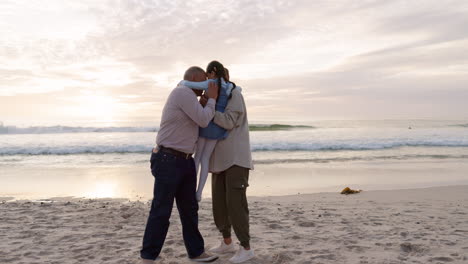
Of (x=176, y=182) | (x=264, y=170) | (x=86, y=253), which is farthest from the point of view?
(x=264, y=170)

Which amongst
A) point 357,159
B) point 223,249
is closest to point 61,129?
point 357,159

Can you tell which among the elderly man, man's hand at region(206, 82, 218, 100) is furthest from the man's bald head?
man's hand at region(206, 82, 218, 100)

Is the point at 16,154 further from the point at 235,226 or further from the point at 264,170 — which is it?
the point at 235,226

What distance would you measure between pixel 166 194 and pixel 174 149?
1.40 feet

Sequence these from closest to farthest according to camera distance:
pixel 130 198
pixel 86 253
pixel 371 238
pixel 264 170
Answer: pixel 86 253, pixel 371 238, pixel 130 198, pixel 264 170

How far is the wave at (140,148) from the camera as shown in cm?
1745

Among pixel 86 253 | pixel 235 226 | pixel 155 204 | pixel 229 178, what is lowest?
pixel 86 253

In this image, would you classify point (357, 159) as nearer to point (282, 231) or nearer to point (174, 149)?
point (282, 231)

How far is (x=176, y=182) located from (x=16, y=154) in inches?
636

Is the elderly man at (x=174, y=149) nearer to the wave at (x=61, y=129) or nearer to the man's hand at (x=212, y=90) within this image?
the man's hand at (x=212, y=90)

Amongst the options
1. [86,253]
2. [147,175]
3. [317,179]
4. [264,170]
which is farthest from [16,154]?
[86,253]

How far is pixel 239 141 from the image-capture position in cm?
375

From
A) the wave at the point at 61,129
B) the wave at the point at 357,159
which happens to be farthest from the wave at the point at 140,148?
the wave at the point at 61,129

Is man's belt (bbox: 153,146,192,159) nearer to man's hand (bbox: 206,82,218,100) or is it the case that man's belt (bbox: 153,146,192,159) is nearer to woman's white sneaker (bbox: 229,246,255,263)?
man's hand (bbox: 206,82,218,100)
